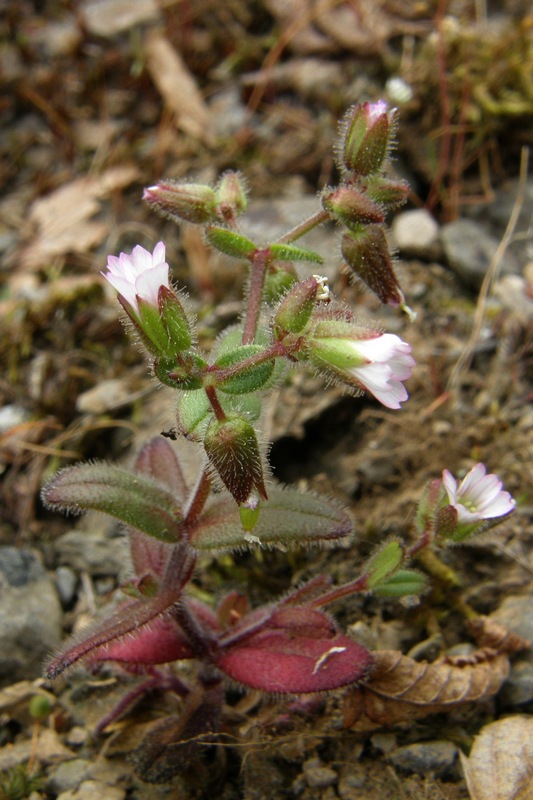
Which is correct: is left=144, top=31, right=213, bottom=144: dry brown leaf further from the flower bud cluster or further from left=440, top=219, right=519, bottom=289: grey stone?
the flower bud cluster

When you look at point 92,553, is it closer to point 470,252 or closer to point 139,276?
→ point 139,276

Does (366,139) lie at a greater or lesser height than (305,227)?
greater

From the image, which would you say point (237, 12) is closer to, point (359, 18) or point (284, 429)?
point (359, 18)

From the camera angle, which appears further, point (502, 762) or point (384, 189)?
point (384, 189)

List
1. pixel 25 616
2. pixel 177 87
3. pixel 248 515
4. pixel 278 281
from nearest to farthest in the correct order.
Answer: pixel 248 515 → pixel 278 281 → pixel 25 616 → pixel 177 87

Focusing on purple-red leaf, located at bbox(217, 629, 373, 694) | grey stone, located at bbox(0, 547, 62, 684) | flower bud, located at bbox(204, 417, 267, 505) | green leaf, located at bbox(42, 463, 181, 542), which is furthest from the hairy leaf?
flower bud, located at bbox(204, 417, 267, 505)

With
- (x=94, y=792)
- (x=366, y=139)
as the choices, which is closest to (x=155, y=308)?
(x=366, y=139)

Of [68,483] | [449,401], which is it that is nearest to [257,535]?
[68,483]
